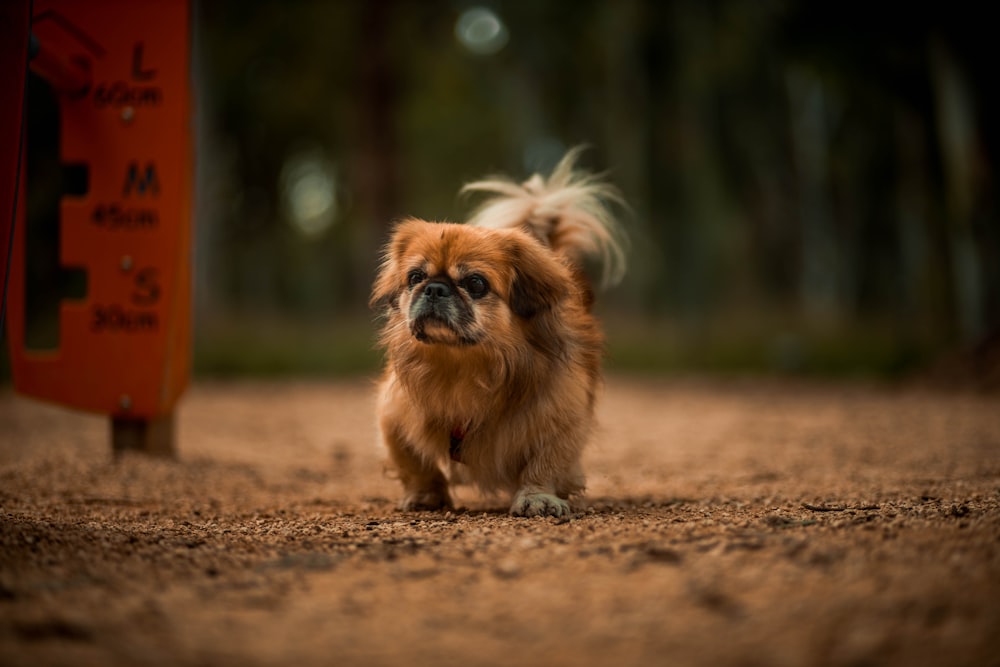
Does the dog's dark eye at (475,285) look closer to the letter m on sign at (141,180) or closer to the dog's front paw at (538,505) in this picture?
the dog's front paw at (538,505)

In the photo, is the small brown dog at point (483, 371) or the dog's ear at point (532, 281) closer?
the small brown dog at point (483, 371)

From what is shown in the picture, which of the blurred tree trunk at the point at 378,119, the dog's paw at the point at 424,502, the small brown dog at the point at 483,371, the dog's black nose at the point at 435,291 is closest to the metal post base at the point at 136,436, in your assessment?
the small brown dog at the point at 483,371

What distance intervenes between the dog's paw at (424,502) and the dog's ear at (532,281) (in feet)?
3.14

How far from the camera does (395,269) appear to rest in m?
4.21

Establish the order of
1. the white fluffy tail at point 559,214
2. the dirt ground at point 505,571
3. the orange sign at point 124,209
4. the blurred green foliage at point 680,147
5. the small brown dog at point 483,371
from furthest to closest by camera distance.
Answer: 1. the blurred green foliage at point 680,147
2. the orange sign at point 124,209
3. the white fluffy tail at point 559,214
4. the small brown dog at point 483,371
5. the dirt ground at point 505,571

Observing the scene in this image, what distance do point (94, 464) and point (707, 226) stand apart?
2153 cm

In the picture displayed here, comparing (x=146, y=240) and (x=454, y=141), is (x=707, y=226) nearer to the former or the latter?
(x=454, y=141)

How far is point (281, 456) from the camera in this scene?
21.9 ft

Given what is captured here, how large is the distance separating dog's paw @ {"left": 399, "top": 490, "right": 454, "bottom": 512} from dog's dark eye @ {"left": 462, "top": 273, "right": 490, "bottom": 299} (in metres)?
0.99

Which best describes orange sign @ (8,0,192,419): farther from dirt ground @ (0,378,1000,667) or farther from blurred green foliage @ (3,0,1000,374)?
blurred green foliage @ (3,0,1000,374)

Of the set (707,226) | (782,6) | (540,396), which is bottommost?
(540,396)

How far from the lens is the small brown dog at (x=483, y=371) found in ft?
12.6

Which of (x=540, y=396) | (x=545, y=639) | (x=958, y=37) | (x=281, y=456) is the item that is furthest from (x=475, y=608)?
(x=958, y=37)

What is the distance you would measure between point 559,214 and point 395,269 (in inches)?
42.0
